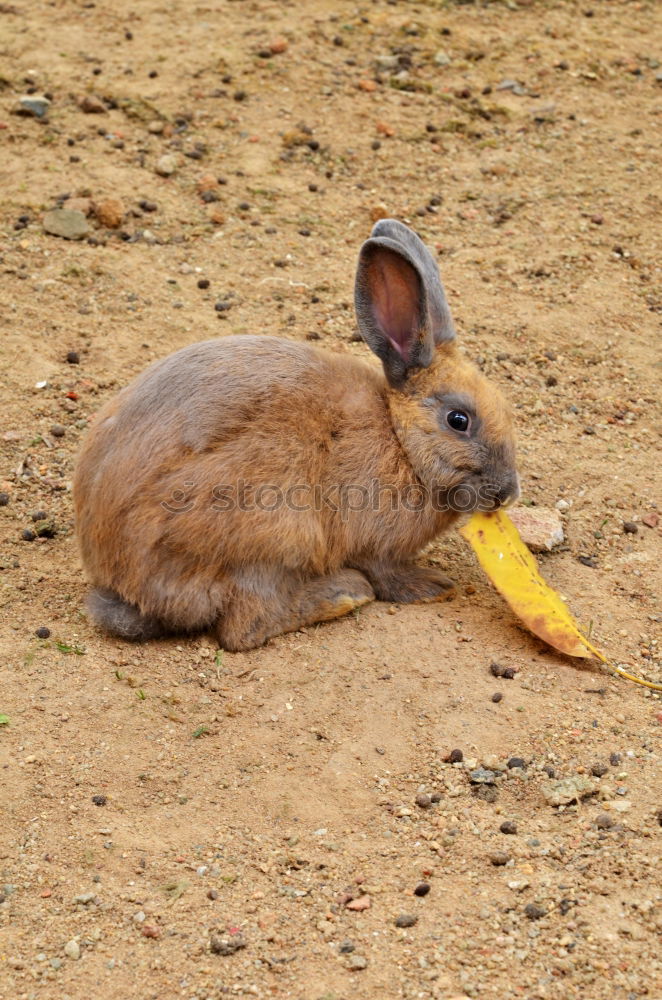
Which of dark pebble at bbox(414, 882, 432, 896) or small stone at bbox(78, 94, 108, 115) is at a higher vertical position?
small stone at bbox(78, 94, 108, 115)

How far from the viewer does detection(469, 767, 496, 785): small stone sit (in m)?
4.59

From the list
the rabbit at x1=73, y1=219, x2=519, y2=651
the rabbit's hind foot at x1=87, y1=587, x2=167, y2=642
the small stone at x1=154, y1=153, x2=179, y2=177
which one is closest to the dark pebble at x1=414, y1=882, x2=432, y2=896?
the rabbit at x1=73, y1=219, x2=519, y2=651

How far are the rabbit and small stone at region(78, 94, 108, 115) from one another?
428cm

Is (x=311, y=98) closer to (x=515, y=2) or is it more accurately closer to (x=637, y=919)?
→ (x=515, y=2)

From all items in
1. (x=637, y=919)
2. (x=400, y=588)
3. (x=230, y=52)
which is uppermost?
(x=230, y=52)

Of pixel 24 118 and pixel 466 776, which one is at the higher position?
pixel 24 118

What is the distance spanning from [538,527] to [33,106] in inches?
223

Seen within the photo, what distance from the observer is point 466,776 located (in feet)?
15.2

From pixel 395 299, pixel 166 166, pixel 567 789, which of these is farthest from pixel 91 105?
pixel 567 789

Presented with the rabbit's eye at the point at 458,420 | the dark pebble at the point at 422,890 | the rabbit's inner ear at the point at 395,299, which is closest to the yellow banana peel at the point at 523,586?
the rabbit's eye at the point at 458,420

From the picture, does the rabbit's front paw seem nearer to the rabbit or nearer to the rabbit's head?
the rabbit

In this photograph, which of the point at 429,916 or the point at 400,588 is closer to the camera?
the point at 429,916

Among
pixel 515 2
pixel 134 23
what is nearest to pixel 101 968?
pixel 134 23

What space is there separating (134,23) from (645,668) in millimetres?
8044
